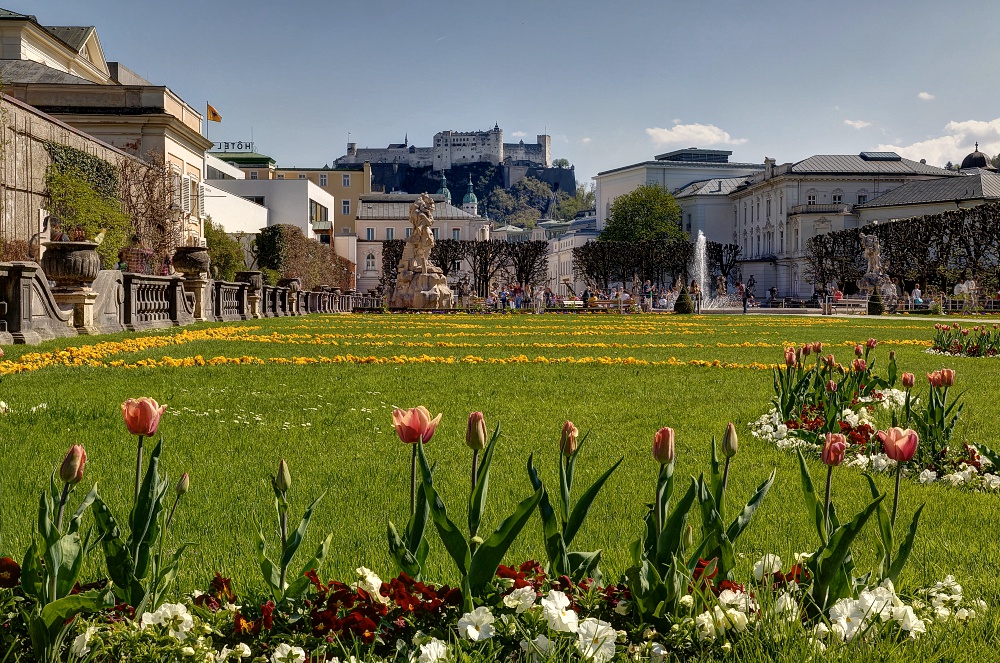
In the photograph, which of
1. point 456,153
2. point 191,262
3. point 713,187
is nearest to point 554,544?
point 191,262

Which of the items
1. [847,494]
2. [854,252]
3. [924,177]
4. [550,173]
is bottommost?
[847,494]

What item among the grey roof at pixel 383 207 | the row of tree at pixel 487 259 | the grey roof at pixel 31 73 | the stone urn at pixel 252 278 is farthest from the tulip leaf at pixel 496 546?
the grey roof at pixel 383 207

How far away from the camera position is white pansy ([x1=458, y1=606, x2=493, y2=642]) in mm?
2137

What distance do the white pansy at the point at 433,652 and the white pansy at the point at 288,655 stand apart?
0.86 feet

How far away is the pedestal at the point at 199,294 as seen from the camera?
71.7 feet

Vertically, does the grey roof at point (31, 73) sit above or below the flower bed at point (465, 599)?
above

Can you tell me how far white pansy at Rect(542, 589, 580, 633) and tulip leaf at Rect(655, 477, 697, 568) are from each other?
277mm

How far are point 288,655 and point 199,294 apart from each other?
21.2 meters

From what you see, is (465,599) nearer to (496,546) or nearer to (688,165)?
(496,546)

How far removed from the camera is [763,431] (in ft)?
18.7

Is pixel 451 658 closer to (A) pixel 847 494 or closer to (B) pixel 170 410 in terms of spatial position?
(A) pixel 847 494

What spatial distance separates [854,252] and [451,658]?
71265mm

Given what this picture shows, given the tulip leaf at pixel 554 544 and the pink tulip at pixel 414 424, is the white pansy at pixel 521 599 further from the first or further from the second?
the pink tulip at pixel 414 424

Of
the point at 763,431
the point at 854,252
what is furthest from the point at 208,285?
the point at 854,252
